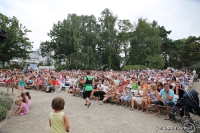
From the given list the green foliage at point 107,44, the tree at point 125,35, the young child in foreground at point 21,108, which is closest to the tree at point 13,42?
the green foliage at point 107,44

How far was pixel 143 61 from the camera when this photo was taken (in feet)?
130

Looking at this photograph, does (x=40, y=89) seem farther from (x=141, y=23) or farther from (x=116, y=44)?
(x=141, y=23)

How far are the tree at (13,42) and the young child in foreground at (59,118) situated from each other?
31.6 meters

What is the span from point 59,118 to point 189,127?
4089mm

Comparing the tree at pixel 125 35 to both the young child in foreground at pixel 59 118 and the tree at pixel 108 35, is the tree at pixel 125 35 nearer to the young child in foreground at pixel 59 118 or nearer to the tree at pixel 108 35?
the tree at pixel 108 35

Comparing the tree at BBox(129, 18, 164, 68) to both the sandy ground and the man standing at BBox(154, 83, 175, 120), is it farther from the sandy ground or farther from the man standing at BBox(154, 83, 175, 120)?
the sandy ground

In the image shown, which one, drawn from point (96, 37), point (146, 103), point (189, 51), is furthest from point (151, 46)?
point (146, 103)

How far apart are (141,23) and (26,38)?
28.6 meters

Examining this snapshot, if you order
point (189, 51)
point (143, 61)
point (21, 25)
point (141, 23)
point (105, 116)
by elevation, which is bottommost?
point (105, 116)

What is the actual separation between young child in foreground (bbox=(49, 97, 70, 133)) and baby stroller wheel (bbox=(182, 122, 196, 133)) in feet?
12.7

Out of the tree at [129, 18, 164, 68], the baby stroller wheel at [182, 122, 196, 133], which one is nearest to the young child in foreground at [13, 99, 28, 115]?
the baby stroller wheel at [182, 122, 196, 133]

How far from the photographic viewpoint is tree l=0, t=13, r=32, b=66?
30.2 meters

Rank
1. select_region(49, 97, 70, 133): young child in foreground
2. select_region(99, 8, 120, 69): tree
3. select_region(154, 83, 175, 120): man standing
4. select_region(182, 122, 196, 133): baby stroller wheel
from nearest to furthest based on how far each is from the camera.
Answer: select_region(49, 97, 70, 133): young child in foreground < select_region(182, 122, 196, 133): baby stroller wheel < select_region(154, 83, 175, 120): man standing < select_region(99, 8, 120, 69): tree

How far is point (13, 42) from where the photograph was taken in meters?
30.8
